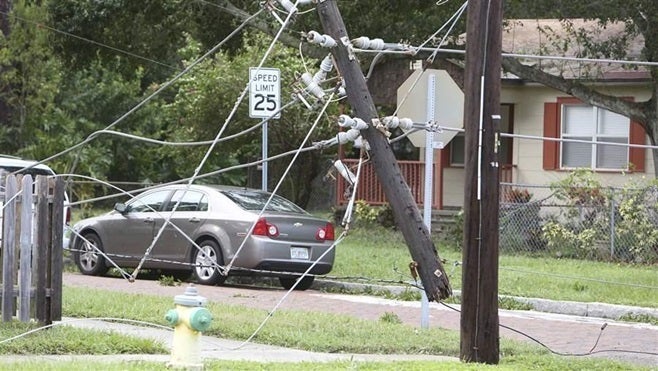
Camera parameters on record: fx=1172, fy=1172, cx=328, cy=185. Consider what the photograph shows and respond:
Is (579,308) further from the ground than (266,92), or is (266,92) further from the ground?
(266,92)

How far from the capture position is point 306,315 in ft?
44.1

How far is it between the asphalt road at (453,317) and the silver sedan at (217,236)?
15.1 inches

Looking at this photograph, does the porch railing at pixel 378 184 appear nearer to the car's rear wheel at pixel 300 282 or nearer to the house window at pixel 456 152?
the house window at pixel 456 152

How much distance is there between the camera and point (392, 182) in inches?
389

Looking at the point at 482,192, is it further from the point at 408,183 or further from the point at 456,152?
the point at 456,152

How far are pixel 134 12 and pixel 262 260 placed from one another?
9.10m

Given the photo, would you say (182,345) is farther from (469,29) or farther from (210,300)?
(210,300)

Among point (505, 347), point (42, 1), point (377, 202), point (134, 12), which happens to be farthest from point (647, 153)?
point (505, 347)

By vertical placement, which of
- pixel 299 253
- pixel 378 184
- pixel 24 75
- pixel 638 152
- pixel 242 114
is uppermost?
pixel 24 75

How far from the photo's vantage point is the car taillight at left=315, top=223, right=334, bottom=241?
58.5 feet

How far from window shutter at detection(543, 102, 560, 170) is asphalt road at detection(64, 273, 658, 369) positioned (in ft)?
34.4

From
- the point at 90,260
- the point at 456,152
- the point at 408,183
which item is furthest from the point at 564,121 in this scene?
the point at 90,260

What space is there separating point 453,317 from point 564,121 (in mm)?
12869

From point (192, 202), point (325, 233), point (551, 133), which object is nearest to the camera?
point (325, 233)
